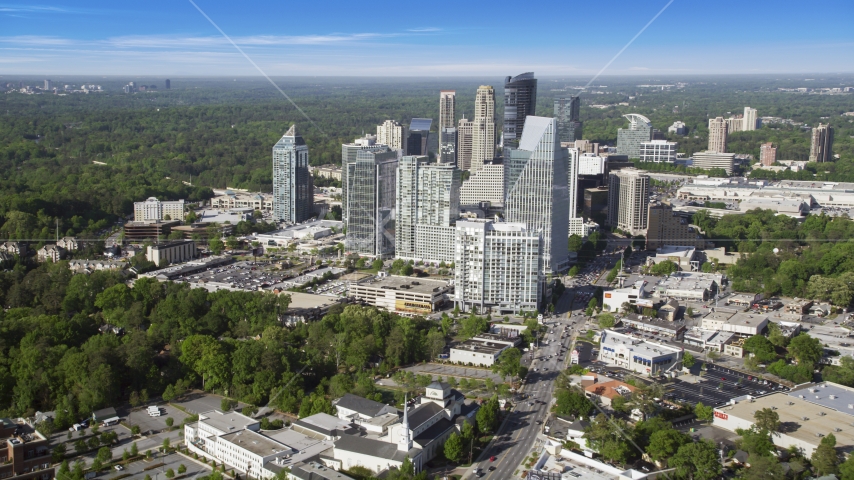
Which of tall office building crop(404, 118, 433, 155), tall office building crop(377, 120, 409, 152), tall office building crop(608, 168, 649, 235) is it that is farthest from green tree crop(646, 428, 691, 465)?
tall office building crop(377, 120, 409, 152)

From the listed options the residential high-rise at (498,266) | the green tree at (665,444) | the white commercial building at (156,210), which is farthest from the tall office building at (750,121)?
the green tree at (665,444)

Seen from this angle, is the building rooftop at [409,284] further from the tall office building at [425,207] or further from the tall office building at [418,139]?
the tall office building at [418,139]

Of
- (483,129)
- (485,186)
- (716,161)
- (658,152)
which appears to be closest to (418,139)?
(483,129)

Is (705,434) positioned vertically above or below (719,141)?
below

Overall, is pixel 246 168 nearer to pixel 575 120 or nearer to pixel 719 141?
pixel 575 120

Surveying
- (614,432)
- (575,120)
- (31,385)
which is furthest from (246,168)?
(614,432)

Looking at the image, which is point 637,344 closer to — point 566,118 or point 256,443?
point 256,443

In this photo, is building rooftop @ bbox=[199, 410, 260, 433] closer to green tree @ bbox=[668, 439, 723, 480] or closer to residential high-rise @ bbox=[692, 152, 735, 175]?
green tree @ bbox=[668, 439, 723, 480]
